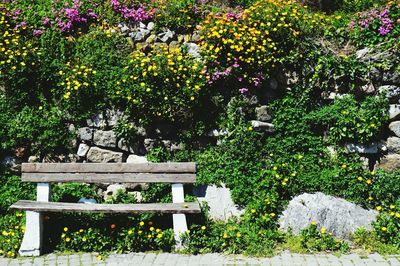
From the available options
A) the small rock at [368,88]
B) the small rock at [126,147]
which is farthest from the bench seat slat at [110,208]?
the small rock at [368,88]

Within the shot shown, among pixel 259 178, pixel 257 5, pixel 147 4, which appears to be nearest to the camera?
pixel 259 178

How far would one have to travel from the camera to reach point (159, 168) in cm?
609

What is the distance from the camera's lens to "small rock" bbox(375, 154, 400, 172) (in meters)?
6.81

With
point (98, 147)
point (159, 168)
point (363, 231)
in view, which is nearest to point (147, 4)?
point (98, 147)

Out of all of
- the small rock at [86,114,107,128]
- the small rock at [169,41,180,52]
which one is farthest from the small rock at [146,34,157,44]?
the small rock at [86,114,107,128]

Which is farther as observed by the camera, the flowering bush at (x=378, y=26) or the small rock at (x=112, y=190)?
the flowering bush at (x=378, y=26)

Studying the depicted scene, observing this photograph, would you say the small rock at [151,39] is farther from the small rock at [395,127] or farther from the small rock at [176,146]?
the small rock at [395,127]

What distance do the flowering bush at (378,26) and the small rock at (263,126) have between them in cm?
190

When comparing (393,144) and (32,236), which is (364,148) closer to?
(393,144)

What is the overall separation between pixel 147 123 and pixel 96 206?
158cm

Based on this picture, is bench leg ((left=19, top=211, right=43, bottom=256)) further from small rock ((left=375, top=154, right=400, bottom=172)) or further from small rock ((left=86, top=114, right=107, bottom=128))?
small rock ((left=375, top=154, right=400, bottom=172))

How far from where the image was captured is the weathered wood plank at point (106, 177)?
19.9 feet

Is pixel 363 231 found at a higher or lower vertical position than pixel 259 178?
lower

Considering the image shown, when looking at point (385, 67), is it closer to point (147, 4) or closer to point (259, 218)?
point (259, 218)
